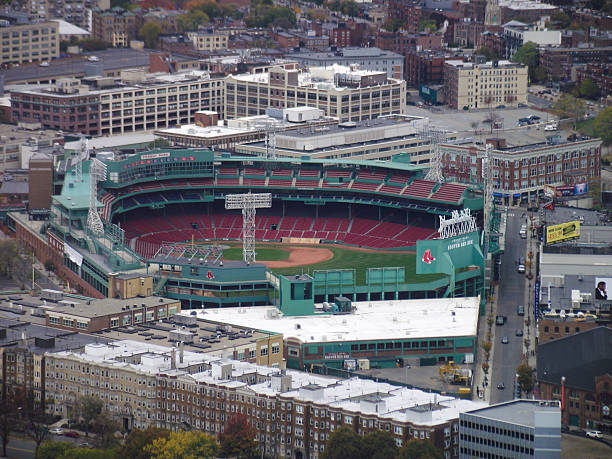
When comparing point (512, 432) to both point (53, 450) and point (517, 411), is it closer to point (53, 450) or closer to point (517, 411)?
point (517, 411)

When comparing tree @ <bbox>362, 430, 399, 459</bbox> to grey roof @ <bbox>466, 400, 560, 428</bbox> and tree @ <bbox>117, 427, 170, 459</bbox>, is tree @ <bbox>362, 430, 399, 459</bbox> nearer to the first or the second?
grey roof @ <bbox>466, 400, 560, 428</bbox>

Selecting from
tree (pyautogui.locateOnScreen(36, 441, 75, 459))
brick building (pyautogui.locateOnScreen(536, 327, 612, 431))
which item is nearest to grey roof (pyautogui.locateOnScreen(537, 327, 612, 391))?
brick building (pyautogui.locateOnScreen(536, 327, 612, 431))

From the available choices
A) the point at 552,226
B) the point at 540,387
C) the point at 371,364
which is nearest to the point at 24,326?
the point at 371,364

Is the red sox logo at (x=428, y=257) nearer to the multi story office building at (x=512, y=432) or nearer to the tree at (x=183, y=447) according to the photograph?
the multi story office building at (x=512, y=432)

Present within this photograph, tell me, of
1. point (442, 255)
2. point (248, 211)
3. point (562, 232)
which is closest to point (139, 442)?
point (442, 255)

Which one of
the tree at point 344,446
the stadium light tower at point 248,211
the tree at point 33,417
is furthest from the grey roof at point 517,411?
the stadium light tower at point 248,211

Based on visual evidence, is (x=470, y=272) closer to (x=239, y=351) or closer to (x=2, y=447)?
(x=239, y=351)
